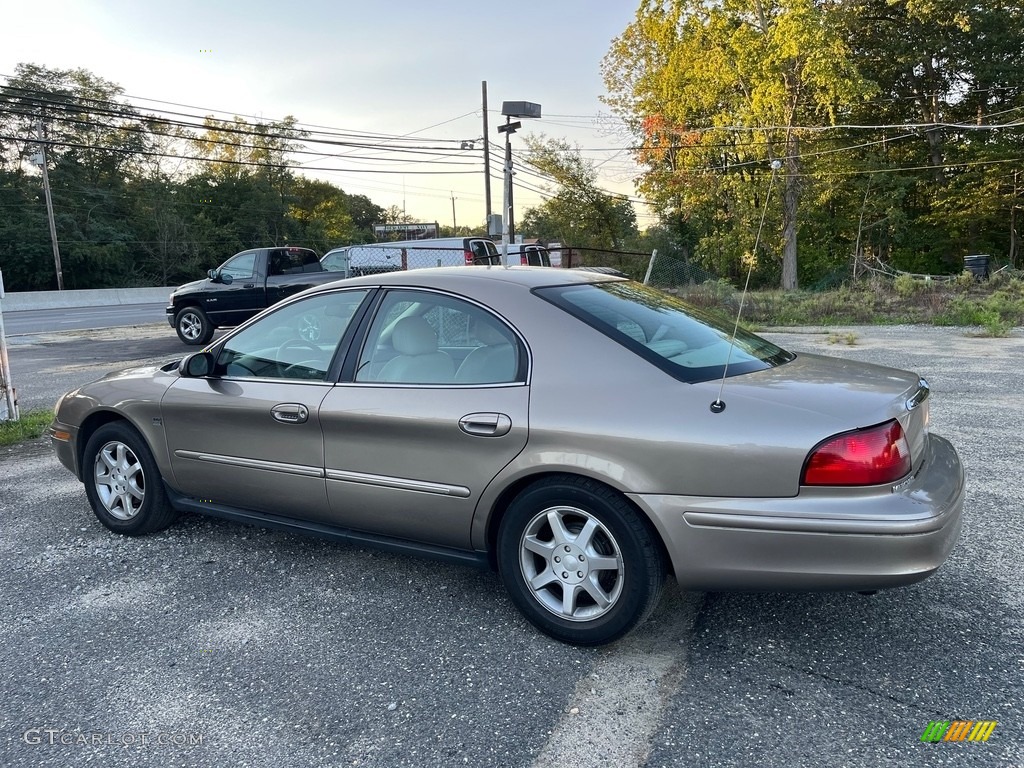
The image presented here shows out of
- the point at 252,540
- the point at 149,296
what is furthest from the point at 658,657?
the point at 149,296

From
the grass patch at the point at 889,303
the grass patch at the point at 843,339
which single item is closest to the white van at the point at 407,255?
the grass patch at the point at 889,303

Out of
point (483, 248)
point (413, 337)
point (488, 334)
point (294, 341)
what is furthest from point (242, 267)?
point (488, 334)

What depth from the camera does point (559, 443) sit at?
275cm

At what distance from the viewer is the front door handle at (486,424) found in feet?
9.45

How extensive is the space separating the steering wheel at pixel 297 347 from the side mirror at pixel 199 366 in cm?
41

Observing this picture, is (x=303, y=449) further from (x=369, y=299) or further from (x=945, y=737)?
(x=945, y=737)

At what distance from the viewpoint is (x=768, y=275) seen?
38.3 m

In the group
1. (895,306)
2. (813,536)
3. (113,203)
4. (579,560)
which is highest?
(113,203)

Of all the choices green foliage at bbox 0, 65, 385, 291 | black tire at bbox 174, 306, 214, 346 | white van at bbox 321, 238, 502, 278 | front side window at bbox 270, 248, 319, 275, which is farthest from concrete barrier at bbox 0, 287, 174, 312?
front side window at bbox 270, 248, 319, 275

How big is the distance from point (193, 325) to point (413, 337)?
12.1 metres

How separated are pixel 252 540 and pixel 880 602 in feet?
10.7

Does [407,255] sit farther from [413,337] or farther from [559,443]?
[559,443]

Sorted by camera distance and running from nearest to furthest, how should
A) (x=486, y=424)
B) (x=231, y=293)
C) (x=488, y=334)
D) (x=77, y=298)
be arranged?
(x=486, y=424) → (x=488, y=334) → (x=231, y=293) → (x=77, y=298)

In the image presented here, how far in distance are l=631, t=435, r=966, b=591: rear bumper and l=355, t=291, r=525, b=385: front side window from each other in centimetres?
85
